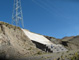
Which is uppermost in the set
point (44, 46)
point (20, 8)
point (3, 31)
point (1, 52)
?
point (20, 8)

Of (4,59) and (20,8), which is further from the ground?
(20,8)

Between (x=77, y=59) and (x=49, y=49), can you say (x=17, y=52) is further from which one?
(x=77, y=59)

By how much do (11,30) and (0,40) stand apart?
6381 millimetres

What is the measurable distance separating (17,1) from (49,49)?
67.3 ft

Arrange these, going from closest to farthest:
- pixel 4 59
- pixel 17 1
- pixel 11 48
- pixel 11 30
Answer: pixel 4 59 → pixel 11 48 → pixel 11 30 → pixel 17 1

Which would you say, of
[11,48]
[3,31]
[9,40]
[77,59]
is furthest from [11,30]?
[77,59]

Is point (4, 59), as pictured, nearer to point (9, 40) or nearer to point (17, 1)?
point (9, 40)

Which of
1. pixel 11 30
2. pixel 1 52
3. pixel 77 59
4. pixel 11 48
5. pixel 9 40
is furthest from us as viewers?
pixel 11 30

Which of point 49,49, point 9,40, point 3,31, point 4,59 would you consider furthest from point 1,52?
point 49,49

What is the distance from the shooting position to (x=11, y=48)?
2103cm

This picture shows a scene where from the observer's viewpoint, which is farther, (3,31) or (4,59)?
(3,31)

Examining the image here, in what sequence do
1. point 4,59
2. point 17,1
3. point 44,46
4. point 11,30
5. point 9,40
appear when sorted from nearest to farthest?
1. point 4,59
2. point 9,40
3. point 11,30
4. point 44,46
5. point 17,1

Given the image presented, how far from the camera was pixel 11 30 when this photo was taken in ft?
90.4

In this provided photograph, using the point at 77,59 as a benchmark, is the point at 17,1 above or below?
above
